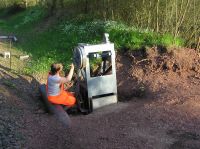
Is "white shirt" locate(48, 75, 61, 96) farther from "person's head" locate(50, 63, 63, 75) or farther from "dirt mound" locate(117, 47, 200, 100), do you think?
"dirt mound" locate(117, 47, 200, 100)

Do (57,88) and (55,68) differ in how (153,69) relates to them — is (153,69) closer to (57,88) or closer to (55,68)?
(57,88)

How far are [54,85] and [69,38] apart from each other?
762 cm

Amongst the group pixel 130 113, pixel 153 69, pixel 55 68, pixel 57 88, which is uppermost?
pixel 55 68

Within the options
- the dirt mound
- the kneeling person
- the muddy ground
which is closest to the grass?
the dirt mound

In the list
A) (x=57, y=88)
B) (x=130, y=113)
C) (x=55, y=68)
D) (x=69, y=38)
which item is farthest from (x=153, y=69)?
(x=69, y=38)

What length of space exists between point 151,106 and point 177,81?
2280 mm

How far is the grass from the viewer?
1432cm

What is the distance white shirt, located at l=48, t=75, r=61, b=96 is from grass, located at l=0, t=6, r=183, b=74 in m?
3.66

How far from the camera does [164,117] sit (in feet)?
31.2

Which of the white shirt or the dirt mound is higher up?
the white shirt

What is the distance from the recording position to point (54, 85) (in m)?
10.2

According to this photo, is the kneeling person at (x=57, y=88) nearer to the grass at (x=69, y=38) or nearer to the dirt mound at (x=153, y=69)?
the dirt mound at (x=153, y=69)

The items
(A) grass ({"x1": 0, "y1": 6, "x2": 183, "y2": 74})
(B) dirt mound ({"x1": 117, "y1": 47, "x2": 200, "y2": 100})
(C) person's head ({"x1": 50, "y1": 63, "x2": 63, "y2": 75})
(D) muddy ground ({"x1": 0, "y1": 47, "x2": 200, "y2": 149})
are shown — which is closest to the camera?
(D) muddy ground ({"x1": 0, "y1": 47, "x2": 200, "y2": 149})

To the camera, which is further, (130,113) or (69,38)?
(69,38)
